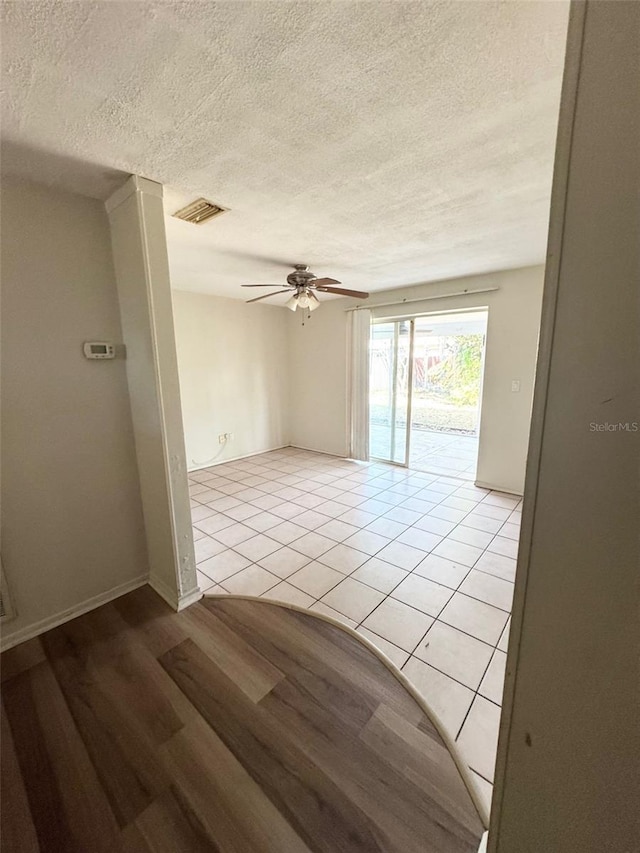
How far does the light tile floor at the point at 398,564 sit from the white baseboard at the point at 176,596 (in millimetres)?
121

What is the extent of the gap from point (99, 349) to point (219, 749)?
200 cm

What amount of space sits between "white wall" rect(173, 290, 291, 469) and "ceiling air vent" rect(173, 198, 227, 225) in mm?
2218

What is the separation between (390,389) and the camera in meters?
4.59

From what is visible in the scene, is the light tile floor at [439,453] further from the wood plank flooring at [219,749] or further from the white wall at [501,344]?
the wood plank flooring at [219,749]

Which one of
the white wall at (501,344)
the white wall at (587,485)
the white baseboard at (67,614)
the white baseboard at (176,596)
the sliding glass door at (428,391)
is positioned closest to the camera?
the white wall at (587,485)

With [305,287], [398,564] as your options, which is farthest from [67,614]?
[305,287]

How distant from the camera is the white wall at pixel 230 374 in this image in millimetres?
4312

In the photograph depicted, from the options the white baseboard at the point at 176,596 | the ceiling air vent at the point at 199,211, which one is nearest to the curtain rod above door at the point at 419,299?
the ceiling air vent at the point at 199,211

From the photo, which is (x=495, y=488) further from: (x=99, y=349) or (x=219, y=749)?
(x=99, y=349)

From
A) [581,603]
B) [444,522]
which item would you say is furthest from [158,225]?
[444,522]

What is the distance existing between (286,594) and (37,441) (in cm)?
166

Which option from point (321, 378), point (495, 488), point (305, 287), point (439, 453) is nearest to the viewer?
point (305, 287)

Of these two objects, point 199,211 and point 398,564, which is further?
point 398,564

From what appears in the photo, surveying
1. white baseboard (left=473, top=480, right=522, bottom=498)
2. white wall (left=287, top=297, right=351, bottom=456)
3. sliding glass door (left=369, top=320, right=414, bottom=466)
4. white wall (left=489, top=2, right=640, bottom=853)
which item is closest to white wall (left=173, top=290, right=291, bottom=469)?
white wall (left=287, top=297, right=351, bottom=456)
